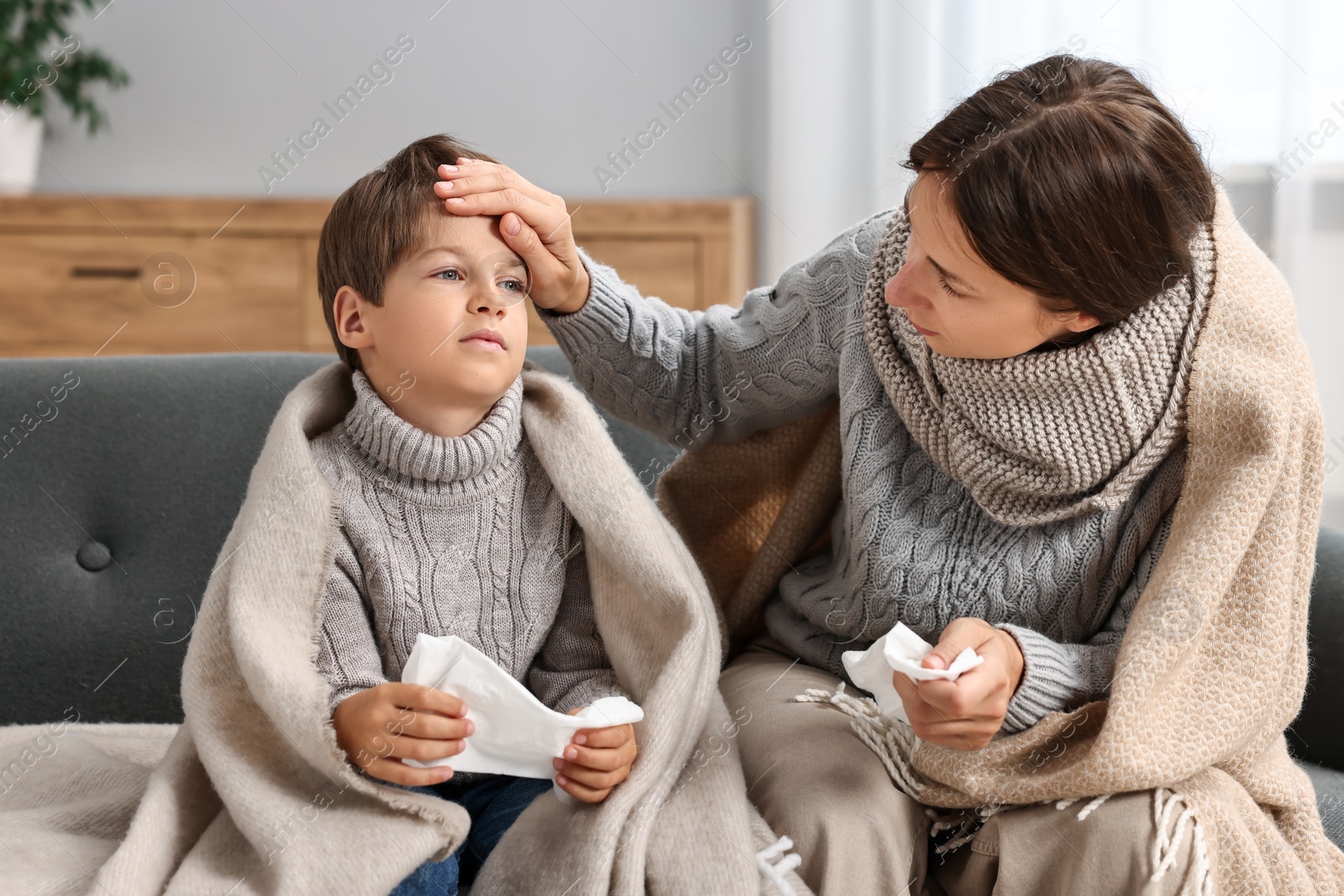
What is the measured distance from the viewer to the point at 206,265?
7.97 ft

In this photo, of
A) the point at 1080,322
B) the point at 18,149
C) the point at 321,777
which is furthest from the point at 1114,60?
the point at 18,149

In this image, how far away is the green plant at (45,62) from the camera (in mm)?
2525

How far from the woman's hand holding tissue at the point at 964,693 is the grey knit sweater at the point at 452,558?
266mm

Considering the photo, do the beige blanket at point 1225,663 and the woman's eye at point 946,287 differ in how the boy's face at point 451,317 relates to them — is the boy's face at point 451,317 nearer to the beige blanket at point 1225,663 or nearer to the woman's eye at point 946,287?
the woman's eye at point 946,287

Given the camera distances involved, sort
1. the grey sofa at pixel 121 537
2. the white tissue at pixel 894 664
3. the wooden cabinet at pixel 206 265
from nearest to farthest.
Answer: the white tissue at pixel 894 664 < the grey sofa at pixel 121 537 < the wooden cabinet at pixel 206 265

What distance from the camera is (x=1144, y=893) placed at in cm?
83

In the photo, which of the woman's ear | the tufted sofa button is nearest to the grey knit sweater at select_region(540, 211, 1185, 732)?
the woman's ear

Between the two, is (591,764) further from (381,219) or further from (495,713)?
(381,219)

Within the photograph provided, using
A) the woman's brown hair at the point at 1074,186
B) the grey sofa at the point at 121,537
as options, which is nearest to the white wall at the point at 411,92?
the grey sofa at the point at 121,537

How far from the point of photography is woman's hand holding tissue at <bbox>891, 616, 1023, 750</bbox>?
815mm

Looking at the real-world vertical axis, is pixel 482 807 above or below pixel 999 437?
below

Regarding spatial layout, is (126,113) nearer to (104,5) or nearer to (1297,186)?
(104,5)

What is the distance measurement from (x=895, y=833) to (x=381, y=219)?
2.10 ft

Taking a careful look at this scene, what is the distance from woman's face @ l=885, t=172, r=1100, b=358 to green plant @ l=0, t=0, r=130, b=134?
233 cm
